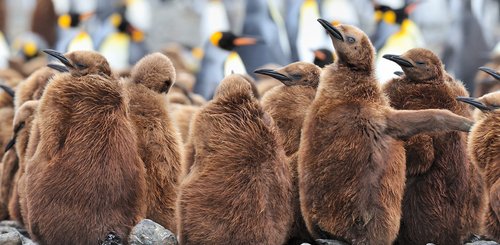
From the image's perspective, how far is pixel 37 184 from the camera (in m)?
4.89

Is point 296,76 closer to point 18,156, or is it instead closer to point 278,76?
point 278,76

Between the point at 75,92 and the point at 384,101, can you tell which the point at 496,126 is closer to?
the point at 384,101

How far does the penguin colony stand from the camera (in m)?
4.73

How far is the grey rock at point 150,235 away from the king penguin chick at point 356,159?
0.69 metres

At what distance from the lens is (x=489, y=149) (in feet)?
17.7

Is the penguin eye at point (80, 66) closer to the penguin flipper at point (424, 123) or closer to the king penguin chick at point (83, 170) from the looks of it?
the king penguin chick at point (83, 170)

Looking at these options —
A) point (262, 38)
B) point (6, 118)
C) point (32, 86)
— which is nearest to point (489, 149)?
point (32, 86)

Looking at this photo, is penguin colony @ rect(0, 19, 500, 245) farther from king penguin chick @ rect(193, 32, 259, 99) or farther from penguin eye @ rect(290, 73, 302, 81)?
king penguin chick @ rect(193, 32, 259, 99)

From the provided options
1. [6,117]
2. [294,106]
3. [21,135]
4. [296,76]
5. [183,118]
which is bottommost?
[183,118]

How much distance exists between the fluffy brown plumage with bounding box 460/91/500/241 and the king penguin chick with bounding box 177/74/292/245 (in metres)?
1.11

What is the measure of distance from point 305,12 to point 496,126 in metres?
9.94

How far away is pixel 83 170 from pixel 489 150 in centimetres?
218

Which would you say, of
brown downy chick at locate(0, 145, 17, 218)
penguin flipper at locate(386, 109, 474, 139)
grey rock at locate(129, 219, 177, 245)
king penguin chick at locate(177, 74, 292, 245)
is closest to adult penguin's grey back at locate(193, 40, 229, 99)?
brown downy chick at locate(0, 145, 17, 218)

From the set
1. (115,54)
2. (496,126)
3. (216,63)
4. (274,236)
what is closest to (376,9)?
(216,63)
